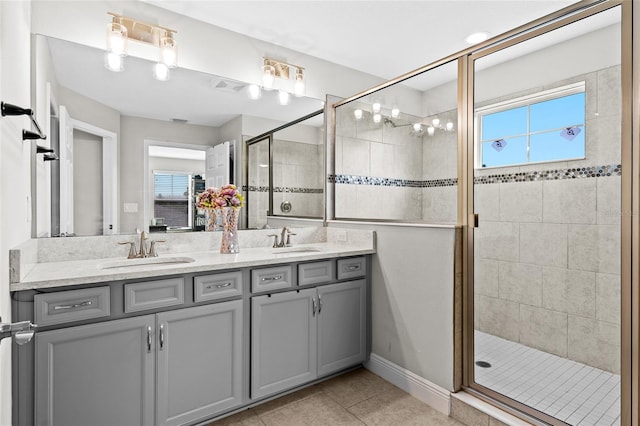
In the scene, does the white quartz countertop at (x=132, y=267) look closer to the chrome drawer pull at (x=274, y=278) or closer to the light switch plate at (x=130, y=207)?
the chrome drawer pull at (x=274, y=278)

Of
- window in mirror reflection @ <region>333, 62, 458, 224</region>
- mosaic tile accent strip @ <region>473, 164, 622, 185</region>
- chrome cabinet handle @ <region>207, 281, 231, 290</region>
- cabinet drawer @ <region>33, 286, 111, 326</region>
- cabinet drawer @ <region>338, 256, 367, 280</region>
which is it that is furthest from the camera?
window in mirror reflection @ <region>333, 62, 458, 224</region>

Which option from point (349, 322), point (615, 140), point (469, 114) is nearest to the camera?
point (615, 140)

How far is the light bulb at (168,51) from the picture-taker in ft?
7.19

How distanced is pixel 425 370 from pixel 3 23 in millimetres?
2581

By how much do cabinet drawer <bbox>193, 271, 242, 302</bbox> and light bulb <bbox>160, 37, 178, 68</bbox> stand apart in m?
1.41

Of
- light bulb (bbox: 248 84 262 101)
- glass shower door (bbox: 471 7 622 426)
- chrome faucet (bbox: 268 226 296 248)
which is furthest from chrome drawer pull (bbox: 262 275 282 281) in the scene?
light bulb (bbox: 248 84 262 101)

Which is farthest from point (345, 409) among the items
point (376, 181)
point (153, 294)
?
point (376, 181)

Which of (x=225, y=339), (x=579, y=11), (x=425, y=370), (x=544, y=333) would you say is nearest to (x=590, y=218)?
(x=544, y=333)

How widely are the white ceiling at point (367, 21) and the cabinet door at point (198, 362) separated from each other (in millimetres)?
1914

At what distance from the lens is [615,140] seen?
1.51 m

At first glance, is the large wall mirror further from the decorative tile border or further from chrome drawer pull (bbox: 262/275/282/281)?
the decorative tile border

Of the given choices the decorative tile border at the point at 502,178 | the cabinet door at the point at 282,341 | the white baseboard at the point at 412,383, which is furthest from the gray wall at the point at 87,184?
the white baseboard at the point at 412,383

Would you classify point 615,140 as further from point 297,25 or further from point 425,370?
point 297,25

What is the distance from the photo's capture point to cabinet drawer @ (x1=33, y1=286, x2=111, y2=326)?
1.43 metres
